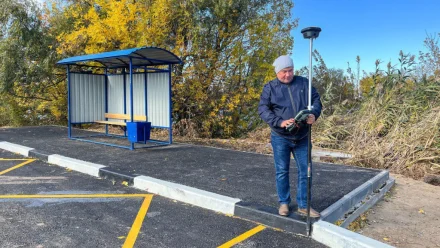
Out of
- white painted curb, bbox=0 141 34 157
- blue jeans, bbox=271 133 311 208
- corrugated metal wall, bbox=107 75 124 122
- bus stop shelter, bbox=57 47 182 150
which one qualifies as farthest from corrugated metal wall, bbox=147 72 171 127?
blue jeans, bbox=271 133 311 208

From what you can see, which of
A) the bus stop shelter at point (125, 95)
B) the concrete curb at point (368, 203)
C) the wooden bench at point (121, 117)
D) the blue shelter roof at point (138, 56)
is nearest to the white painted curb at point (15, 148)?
the bus stop shelter at point (125, 95)

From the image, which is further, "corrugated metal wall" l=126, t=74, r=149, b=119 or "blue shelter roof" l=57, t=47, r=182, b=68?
"corrugated metal wall" l=126, t=74, r=149, b=119

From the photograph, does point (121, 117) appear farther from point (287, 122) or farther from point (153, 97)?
point (287, 122)

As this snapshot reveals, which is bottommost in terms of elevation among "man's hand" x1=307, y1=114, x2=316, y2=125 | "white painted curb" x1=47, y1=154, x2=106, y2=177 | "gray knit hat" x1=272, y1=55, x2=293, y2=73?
"white painted curb" x1=47, y1=154, x2=106, y2=177

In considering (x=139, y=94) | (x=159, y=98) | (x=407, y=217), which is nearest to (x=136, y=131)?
(x=159, y=98)

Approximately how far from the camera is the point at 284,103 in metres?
3.49

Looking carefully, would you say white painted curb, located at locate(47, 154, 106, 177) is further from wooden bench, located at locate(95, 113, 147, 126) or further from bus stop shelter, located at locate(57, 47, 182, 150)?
wooden bench, located at locate(95, 113, 147, 126)

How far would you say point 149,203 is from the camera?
176 inches

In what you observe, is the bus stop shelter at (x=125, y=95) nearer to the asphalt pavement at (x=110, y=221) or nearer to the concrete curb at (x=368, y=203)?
the asphalt pavement at (x=110, y=221)

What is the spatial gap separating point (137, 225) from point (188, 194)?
3.24 feet

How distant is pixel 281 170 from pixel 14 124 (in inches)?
618

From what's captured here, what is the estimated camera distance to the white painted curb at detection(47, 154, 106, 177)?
5965 mm

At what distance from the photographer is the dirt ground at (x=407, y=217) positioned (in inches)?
146

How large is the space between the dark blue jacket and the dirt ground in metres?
1.61
